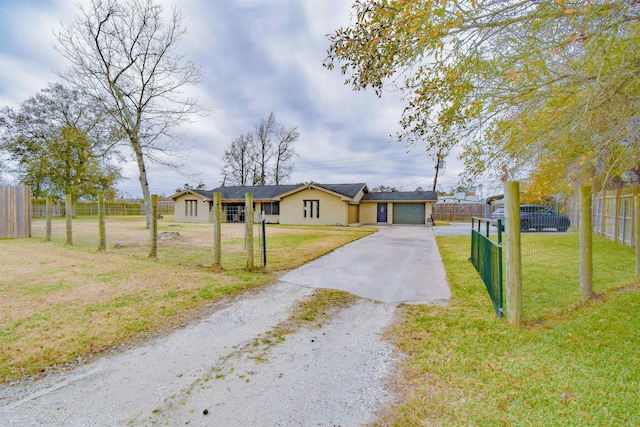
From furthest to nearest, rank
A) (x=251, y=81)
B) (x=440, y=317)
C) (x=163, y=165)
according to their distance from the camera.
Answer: (x=163, y=165), (x=251, y=81), (x=440, y=317)

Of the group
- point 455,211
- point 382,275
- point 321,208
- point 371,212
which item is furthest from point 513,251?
point 455,211

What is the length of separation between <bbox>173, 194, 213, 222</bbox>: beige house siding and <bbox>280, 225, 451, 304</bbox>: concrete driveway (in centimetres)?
2145

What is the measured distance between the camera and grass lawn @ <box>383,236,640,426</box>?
6.96ft

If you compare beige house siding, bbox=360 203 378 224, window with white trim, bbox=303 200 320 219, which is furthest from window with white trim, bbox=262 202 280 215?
beige house siding, bbox=360 203 378 224

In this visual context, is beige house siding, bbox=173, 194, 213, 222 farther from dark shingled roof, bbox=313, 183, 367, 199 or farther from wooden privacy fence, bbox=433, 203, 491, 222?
wooden privacy fence, bbox=433, 203, 491, 222

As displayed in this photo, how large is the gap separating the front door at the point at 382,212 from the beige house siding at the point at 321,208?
13.6 feet

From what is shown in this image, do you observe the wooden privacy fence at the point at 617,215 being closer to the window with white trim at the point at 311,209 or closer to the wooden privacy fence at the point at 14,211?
the window with white trim at the point at 311,209

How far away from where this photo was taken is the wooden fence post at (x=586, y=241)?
13.9ft

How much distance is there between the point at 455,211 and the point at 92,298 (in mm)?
32625

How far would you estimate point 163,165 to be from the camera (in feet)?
64.0

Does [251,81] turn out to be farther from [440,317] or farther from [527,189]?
[440,317]

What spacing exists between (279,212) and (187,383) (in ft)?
82.1

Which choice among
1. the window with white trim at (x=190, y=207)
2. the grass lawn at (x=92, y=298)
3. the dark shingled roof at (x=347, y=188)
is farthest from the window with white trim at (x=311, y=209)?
the grass lawn at (x=92, y=298)

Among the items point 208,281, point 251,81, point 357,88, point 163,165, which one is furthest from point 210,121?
point 357,88
